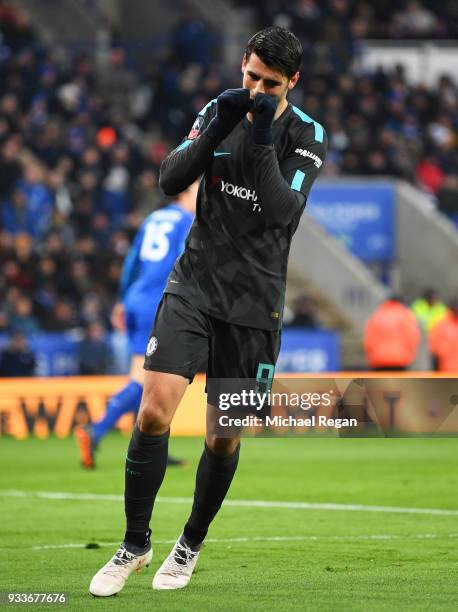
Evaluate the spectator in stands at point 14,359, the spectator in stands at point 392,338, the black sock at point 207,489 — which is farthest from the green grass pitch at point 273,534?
the spectator in stands at point 392,338

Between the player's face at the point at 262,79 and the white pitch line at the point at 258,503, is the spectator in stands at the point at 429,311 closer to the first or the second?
the white pitch line at the point at 258,503

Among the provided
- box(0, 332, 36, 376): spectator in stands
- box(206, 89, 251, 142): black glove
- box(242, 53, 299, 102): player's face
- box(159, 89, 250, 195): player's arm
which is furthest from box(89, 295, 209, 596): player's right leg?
box(0, 332, 36, 376): spectator in stands

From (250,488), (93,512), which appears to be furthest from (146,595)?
(250,488)

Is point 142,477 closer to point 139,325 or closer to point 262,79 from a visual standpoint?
point 262,79

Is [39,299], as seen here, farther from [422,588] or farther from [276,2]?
[422,588]

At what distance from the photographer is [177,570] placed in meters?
5.82

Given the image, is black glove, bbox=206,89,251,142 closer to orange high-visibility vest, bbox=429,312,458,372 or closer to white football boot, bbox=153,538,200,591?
white football boot, bbox=153,538,200,591

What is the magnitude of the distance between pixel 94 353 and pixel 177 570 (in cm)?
1204

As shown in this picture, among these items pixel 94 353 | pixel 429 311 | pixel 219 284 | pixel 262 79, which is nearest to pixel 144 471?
pixel 219 284

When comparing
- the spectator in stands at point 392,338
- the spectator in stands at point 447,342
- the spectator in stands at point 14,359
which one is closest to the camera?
the spectator in stands at point 14,359

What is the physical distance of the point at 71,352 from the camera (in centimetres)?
1786

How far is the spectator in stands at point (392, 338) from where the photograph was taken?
1766 centimetres

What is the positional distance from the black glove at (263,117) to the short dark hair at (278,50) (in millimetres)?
207

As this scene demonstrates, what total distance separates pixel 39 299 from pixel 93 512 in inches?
421
